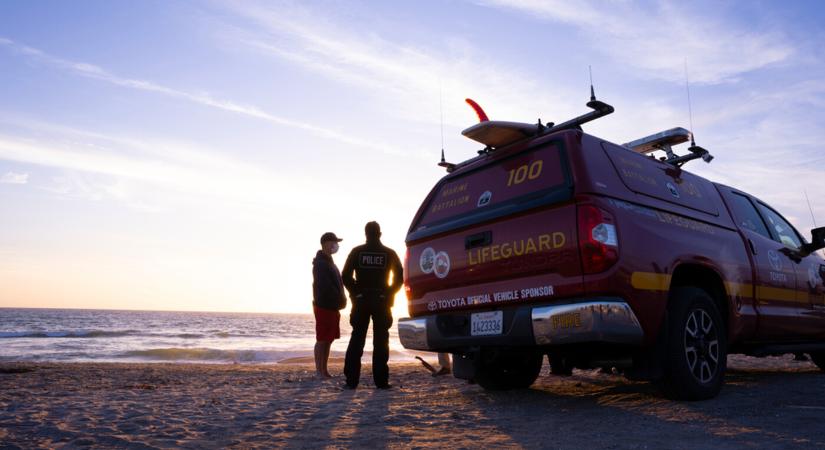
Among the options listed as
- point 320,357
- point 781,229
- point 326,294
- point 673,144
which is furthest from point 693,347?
point 320,357

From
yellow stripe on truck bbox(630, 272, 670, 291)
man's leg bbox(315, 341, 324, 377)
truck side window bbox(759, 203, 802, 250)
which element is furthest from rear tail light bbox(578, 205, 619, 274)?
man's leg bbox(315, 341, 324, 377)

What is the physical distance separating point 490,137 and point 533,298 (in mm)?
1318

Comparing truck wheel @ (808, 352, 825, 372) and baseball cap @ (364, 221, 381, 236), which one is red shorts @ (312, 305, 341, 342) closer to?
baseball cap @ (364, 221, 381, 236)

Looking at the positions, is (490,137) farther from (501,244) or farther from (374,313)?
(374,313)

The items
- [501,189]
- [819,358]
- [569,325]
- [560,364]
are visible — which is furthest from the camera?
[819,358]

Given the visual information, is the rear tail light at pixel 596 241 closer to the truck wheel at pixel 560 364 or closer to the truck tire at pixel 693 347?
the truck tire at pixel 693 347

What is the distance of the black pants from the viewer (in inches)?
216

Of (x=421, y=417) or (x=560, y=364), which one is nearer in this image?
(x=421, y=417)

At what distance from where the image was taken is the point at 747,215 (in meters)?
5.29

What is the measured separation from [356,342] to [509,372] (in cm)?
149

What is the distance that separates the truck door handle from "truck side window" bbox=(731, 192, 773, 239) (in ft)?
8.20

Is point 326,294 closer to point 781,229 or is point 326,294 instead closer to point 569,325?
point 569,325

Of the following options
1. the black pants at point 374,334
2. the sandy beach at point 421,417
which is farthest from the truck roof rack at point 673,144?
the black pants at point 374,334

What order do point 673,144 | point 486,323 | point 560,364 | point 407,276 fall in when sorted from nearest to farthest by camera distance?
point 486,323, point 560,364, point 407,276, point 673,144
